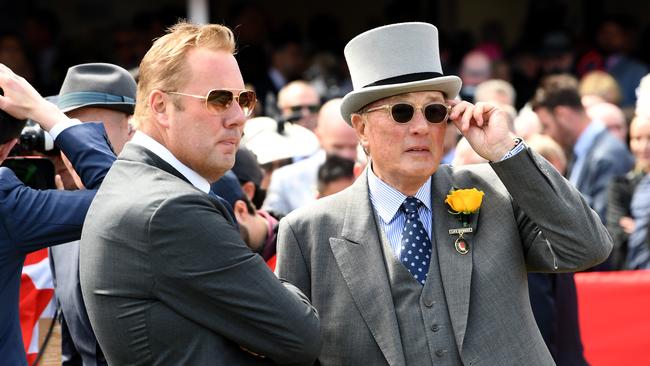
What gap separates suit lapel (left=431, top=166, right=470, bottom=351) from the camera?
3.38 m

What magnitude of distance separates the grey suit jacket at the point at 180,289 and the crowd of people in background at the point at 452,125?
2.58 feet

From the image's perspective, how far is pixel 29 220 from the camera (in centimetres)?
338

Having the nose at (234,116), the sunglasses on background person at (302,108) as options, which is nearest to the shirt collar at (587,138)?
the sunglasses on background person at (302,108)

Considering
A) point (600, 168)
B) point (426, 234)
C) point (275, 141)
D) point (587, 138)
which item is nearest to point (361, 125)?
point (426, 234)

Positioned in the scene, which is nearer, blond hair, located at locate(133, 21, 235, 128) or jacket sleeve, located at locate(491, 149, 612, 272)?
blond hair, located at locate(133, 21, 235, 128)

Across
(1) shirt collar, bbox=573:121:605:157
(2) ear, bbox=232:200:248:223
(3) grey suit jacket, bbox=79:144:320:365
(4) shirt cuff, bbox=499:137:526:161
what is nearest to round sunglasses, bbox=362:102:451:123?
(4) shirt cuff, bbox=499:137:526:161

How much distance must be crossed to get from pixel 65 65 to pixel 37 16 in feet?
5.54

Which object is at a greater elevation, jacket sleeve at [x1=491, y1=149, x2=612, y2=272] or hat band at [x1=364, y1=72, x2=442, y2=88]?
hat band at [x1=364, y1=72, x2=442, y2=88]

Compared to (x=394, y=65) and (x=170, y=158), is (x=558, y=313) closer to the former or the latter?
(x=394, y=65)

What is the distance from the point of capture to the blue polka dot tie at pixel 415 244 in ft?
11.5

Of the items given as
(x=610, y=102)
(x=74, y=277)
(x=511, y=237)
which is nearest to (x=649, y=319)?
(x=511, y=237)

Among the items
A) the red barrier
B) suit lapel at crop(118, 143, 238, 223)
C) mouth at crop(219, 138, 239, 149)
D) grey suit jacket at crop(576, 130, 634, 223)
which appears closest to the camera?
suit lapel at crop(118, 143, 238, 223)

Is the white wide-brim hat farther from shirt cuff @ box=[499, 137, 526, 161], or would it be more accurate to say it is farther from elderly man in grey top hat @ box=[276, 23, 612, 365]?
shirt cuff @ box=[499, 137, 526, 161]

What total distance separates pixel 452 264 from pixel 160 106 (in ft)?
3.42
